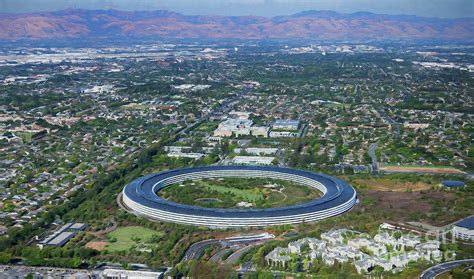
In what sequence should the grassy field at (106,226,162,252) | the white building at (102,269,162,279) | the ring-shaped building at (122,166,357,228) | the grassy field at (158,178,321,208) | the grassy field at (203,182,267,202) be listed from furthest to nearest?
1. the grassy field at (203,182,267,202)
2. the grassy field at (158,178,321,208)
3. the ring-shaped building at (122,166,357,228)
4. the grassy field at (106,226,162,252)
5. the white building at (102,269,162,279)

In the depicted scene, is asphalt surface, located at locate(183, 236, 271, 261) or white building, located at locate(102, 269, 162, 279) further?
asphalt surface, located at locate(183, 236, 271, 261)

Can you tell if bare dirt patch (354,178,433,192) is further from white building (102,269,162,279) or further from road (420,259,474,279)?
white building (102,269,162,279)

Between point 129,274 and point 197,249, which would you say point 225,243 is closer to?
point 197,249

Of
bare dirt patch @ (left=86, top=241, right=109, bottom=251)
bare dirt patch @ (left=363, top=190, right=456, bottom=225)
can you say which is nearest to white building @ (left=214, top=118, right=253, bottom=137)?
bare dirt patch @ (left=363, top=190, right=456, bottom=225)

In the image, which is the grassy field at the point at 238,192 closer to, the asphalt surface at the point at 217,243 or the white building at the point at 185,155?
the asphalt surface at the point at 217,243

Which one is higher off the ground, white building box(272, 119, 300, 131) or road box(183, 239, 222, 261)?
road box(183, 239, 222, 261)

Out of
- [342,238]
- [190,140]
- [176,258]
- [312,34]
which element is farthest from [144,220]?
[312,34]
